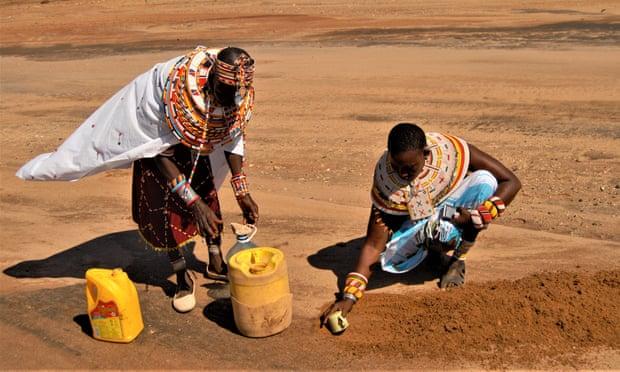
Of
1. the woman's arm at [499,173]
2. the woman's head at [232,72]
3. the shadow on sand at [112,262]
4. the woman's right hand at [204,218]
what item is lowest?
the shadow on sand at [112,262]

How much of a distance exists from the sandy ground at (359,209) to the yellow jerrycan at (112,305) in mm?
97

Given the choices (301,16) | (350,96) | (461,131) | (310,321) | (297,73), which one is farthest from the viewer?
(301,16)

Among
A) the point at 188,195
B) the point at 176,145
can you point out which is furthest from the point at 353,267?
the point at 176,145

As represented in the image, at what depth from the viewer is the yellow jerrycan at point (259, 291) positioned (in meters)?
4.02

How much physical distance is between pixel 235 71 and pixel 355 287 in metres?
1.45

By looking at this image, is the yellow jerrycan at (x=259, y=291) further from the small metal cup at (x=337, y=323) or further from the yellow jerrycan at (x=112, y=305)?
the yellow jerrycan at (x=112, y=305)

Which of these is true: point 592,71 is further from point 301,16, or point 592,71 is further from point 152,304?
point 301,16

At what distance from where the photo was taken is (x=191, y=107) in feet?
13.6

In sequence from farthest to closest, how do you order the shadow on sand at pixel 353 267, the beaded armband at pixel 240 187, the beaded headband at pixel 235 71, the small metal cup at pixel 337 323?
the shadow on sand at pixel 353 267 → the beaded armband at pixel 240 187 → the small metal cup at pixel 337 323 → the beaded headband at pixel 235 71

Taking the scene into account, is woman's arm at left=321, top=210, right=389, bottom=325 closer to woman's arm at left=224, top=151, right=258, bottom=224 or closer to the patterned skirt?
woman's arm at left=224, top=151, right=258, bottom=224

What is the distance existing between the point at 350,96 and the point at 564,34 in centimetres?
698

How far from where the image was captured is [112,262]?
5.56 m

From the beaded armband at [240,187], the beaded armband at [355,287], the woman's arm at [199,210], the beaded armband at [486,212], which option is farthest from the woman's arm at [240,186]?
the beaded armband at [486,212]

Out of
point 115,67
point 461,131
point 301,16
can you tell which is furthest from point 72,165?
point 301,16
